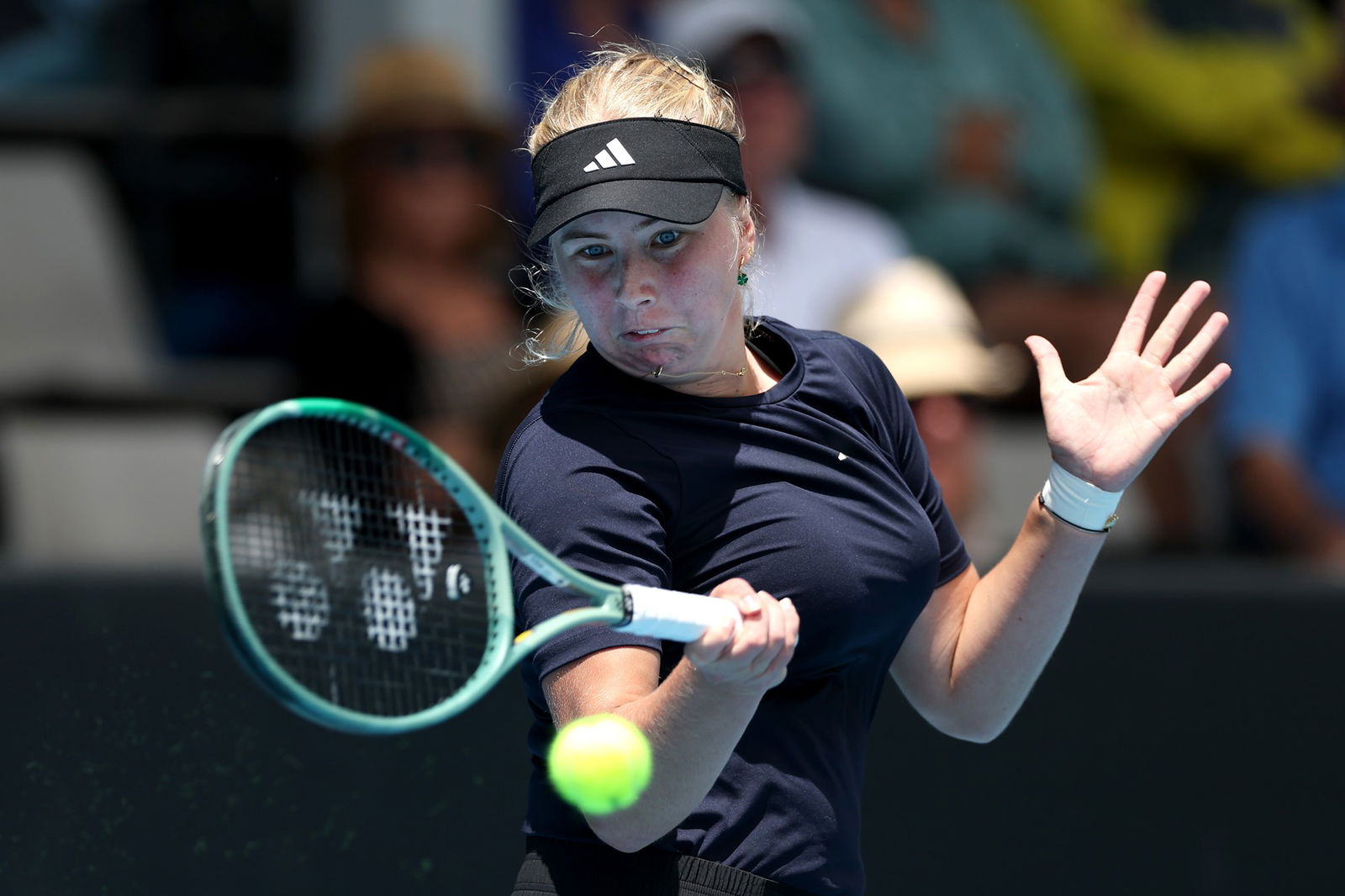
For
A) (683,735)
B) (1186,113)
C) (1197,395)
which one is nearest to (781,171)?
(1186,113)

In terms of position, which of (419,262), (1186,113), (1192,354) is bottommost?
(1192,354)

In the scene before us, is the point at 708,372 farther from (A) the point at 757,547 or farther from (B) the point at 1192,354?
(B) the point at 1192,354

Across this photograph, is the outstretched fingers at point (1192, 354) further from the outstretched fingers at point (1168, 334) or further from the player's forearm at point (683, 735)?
the player's forearm at point (683, 735)

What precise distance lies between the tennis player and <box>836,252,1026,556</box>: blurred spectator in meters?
1.85

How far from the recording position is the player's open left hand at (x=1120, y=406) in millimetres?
2211

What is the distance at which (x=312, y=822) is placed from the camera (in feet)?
10.4

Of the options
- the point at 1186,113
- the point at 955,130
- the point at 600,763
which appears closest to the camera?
the point at 600,763

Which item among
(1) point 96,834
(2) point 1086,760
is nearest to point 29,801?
(1) point 96,834

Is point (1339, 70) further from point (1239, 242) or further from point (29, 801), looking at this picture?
point (29, 801)

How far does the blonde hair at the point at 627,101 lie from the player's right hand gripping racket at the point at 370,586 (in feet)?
0.96

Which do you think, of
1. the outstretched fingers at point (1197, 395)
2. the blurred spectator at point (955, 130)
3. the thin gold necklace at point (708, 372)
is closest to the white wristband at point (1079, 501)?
the outstretched fingers at point (1197, 395)

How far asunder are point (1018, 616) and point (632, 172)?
28.4 inches

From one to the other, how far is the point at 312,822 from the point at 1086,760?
1589 millimetres

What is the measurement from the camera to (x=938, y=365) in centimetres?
418
